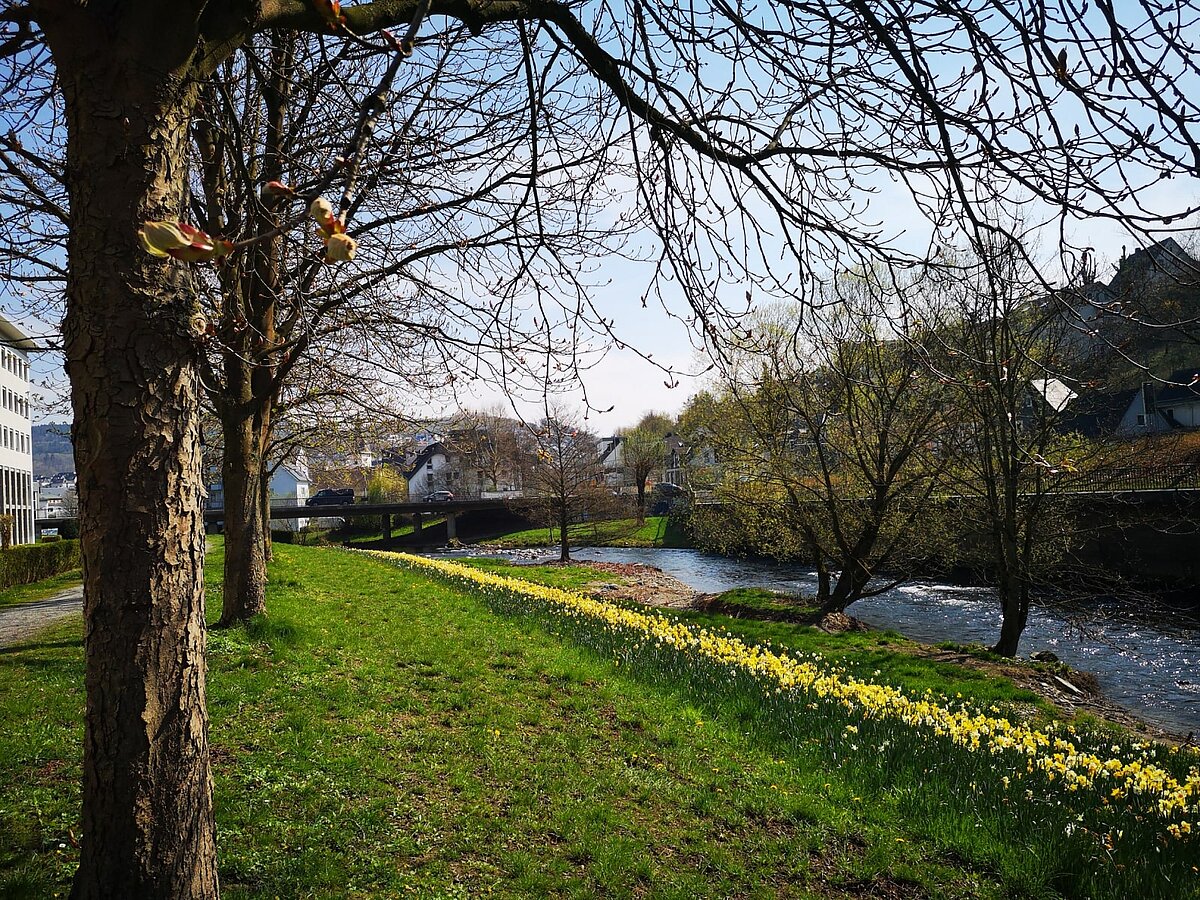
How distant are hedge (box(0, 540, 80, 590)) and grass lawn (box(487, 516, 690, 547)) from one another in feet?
77.3

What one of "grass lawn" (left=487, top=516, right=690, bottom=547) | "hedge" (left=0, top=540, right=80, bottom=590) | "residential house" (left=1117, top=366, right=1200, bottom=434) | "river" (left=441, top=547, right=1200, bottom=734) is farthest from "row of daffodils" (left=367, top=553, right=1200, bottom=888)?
Answer: "grass lawn" (left=487, top=516, right=690, bottom=547)

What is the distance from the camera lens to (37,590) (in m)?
17.0

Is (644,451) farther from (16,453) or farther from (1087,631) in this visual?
(16,453)

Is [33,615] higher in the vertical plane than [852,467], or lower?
lower

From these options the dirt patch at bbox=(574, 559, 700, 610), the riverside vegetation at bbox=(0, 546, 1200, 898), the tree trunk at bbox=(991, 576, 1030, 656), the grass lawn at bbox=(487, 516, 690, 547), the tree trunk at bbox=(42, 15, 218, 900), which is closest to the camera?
the tree trunk at bbox=(42, 15, 218, 900)

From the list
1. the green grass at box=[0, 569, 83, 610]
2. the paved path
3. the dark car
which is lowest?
the green grass at box=[0, 569, 83, 610]

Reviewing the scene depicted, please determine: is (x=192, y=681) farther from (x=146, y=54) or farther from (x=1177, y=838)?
(x=1177, y=838)

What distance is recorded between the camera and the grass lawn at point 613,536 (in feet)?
129

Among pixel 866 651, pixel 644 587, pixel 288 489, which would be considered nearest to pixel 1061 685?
pixel 866 651

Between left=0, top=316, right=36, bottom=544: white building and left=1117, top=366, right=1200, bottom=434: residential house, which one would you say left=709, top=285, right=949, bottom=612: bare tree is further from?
left=0, top=316, right=36, bottom=544: white building

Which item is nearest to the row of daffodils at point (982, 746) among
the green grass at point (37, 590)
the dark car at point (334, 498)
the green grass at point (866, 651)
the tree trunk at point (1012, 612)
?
the green grass at point (866, 651)

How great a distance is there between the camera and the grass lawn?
39219mm

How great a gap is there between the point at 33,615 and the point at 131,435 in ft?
43.3

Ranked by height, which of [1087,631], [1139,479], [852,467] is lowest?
[1087,631]
